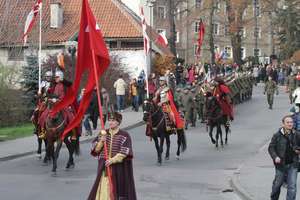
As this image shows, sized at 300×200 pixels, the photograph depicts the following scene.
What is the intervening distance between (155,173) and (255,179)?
96.5 inches

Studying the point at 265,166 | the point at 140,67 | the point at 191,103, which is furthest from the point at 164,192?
the point at 140,67

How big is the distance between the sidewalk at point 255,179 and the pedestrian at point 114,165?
12.4ft

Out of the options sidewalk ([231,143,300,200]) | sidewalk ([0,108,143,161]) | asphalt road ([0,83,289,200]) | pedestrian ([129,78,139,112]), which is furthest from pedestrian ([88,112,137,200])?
pedestrian ([129,78,139,112])

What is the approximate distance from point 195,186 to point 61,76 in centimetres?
436

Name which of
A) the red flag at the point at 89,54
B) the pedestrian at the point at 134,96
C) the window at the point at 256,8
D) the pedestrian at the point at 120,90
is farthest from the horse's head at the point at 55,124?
the window at the point at 256,8

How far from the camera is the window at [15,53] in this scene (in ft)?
139

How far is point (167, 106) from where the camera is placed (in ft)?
59.8

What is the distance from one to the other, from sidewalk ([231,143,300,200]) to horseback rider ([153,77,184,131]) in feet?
6.93

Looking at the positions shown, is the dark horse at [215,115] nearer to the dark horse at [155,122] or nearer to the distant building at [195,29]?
the dark horse at [155,122]

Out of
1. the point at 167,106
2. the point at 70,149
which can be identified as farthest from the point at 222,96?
the point at 70,149

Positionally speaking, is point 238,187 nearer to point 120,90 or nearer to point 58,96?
point 58,96

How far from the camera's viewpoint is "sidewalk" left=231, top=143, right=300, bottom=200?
13.0m

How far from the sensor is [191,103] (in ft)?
93.3

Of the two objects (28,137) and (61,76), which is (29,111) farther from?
(61,76)
